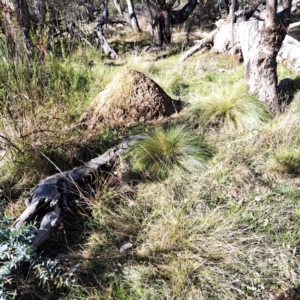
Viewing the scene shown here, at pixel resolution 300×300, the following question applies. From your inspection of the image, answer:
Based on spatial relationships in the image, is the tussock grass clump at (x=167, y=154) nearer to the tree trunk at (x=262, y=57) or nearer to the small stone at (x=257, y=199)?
the small stone at (x=257, y=199)

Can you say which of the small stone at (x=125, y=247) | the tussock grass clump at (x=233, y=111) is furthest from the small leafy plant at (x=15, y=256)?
the tussock grass clump at (x=233, y=111)

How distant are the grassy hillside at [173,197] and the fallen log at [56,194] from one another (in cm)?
15

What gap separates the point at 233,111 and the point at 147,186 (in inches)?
67.2

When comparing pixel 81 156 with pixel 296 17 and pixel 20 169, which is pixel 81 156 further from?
pixel 296 17

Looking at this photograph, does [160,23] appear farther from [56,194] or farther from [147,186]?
[56,194]

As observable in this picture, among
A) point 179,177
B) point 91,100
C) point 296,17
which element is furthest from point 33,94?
point 296,17

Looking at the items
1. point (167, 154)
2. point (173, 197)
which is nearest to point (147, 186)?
point (173, 197)

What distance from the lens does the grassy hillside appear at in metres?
1.96

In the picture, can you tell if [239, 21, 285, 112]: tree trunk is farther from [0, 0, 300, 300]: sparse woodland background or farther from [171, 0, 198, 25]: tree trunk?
[171, 0, 198, 25]: tree trunk

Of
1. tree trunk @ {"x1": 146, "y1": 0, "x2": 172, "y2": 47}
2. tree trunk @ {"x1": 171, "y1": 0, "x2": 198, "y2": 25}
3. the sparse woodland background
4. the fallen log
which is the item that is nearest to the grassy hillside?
the sparse woodland background

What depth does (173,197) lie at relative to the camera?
2.62 m

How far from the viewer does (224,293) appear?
6.10 feet

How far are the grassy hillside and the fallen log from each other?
5.8 inches

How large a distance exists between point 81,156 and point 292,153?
7.81ft
